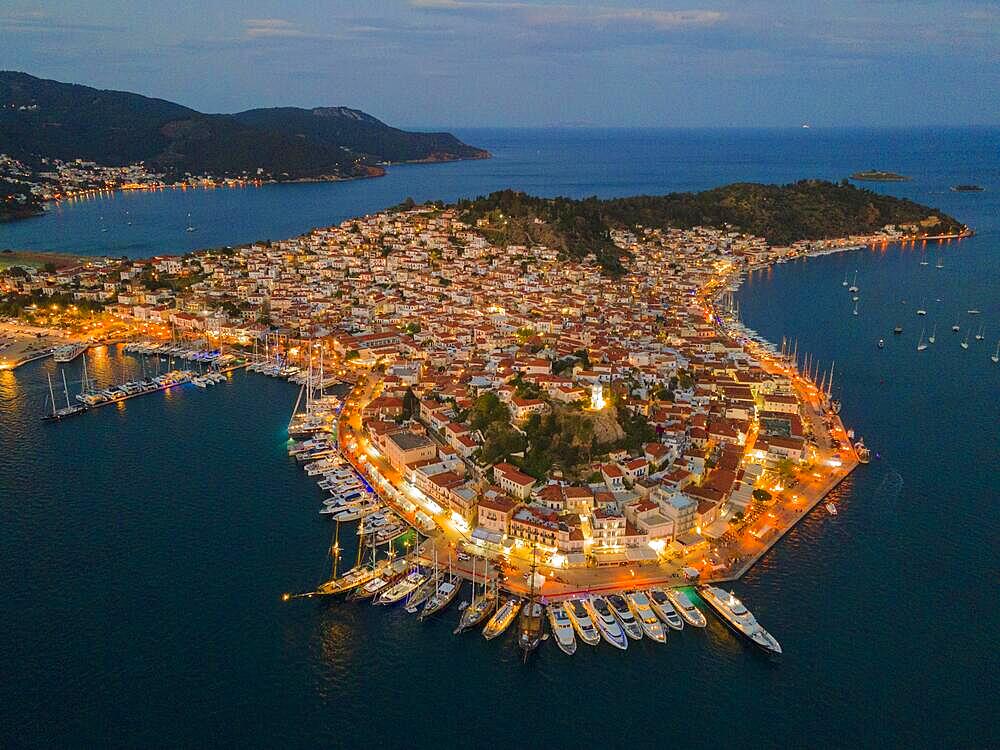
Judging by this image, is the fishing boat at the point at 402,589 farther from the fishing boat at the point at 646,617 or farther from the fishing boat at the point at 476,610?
the fishing boat at the point at 646,617

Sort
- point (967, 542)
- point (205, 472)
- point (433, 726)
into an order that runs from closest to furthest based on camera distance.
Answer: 1. point (433, 726)
2. point (967, 542)
3. point (205, 472)

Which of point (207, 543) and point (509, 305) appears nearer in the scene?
point (207, 543)

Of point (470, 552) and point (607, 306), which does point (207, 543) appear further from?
point (607, 306)

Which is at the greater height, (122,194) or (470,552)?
(122,194)

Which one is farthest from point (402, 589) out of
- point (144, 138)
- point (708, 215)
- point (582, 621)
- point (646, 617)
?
point (144, 138)

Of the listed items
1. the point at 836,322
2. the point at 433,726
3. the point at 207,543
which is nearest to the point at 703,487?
the point at 433,726

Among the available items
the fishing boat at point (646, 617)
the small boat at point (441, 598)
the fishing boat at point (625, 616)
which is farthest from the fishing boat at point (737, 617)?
the small boat at point (441, 598)

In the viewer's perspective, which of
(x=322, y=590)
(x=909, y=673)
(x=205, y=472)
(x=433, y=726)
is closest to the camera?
(x=433, y=726)
